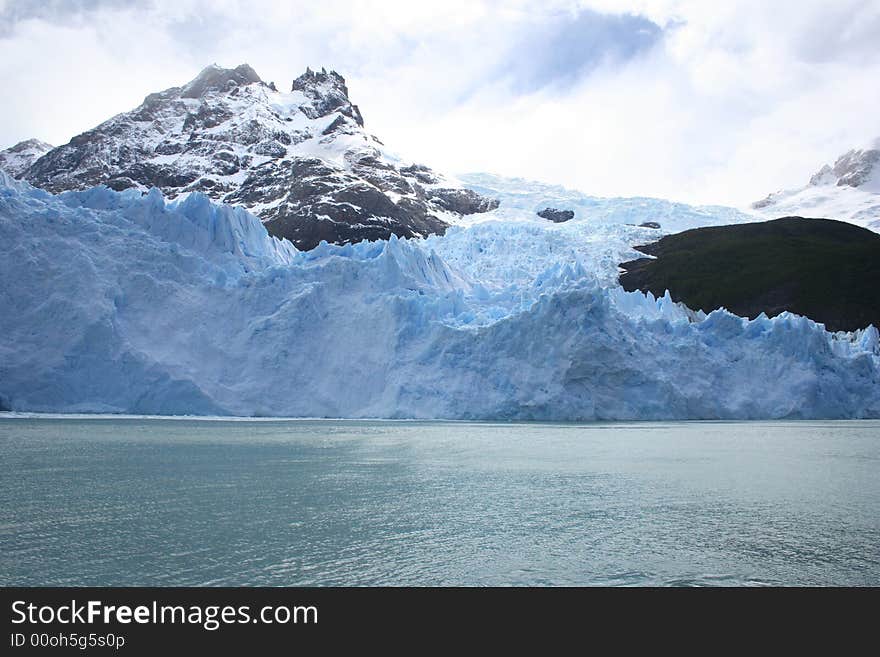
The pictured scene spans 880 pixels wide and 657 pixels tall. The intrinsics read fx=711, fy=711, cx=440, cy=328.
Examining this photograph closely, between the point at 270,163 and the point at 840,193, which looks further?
the point at 840,193

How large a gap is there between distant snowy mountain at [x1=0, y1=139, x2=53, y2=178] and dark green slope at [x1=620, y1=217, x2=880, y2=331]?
91.4 m

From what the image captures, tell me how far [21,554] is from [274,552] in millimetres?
2059

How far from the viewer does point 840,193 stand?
11962cm

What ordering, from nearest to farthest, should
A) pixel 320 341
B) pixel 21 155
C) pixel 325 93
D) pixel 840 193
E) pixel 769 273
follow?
pixel 320 341
pixel 769 273
pixel 21 155
pixel 325 93
pixel 840 193

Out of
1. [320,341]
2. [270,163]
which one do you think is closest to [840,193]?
[270,163]

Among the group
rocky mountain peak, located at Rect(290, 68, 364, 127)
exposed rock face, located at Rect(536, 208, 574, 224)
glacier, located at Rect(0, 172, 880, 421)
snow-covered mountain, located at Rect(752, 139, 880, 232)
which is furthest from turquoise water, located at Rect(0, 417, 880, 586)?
rocky mountain peak, located at Rect(290, 68, 364, 127)

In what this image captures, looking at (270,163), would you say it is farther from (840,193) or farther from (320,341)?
(840,193)

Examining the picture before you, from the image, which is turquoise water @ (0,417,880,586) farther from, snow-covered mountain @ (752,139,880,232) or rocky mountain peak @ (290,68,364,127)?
rocky mountain peak @ (290,68,364,127)

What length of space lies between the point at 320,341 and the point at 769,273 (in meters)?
50.2

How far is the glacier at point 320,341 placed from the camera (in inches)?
794

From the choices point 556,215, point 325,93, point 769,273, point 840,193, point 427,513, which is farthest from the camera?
point 840,193

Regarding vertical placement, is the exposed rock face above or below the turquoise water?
above

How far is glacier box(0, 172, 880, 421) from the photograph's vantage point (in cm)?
2017
